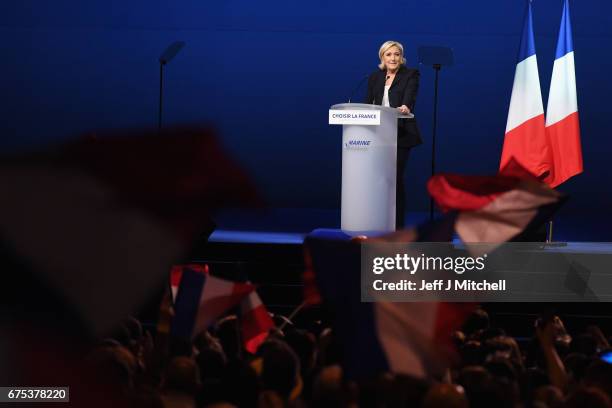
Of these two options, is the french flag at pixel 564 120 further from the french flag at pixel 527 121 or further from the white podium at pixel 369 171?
the white podium at pixel 369 171

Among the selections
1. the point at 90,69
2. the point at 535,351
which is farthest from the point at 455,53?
the point at 535,351

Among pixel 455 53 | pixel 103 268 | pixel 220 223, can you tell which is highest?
pixel 455 53

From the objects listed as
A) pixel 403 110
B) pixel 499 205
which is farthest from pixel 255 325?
pixel 403 110

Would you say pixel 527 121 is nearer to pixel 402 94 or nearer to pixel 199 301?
pixel 402 94

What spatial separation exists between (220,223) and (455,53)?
106 inches

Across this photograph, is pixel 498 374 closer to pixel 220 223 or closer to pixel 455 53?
pixel 220 223

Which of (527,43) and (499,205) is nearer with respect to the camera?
(499,205)

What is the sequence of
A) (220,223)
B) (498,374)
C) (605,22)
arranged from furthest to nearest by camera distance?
(605,22) → (220,223) → (498,374)

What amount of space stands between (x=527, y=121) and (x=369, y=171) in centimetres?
134

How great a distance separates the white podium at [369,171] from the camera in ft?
16.9

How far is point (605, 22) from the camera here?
777 cm

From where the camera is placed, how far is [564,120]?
585 cm

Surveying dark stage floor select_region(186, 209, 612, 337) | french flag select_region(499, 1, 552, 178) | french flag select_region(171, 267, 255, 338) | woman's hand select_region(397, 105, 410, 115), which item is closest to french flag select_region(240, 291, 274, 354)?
french flag select_region(171, 267, 255, 338)

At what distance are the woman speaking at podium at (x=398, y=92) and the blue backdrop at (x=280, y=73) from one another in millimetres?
2286
